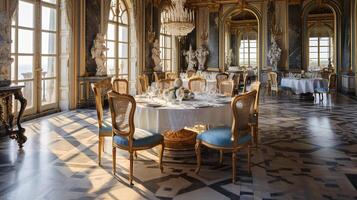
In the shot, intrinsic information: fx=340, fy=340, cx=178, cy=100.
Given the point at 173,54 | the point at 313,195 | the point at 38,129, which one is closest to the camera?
the point at 313,195

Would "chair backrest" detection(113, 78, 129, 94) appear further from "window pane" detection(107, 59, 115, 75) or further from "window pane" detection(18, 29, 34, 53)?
"window pane" detection(107, 59, 115, 75)

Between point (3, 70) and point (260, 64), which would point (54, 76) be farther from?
point (260, 64)

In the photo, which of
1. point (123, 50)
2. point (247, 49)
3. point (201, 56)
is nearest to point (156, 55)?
point (123, 50)

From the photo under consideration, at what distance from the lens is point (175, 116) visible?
3.94m

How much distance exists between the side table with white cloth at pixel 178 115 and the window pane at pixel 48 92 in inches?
172

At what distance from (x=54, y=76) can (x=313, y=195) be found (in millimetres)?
6996

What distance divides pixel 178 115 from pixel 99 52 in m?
6.03

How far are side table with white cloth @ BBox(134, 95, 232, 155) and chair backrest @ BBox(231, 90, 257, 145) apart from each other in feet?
1.60

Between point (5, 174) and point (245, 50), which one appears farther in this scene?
point (245, 50)

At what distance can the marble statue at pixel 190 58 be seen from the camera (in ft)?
52.3

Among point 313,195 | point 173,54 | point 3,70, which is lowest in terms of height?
point 313,195

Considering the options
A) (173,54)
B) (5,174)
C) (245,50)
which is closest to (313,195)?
(5,174)

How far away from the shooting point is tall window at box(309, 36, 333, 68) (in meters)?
20.6

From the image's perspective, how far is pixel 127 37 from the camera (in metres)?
11.7
